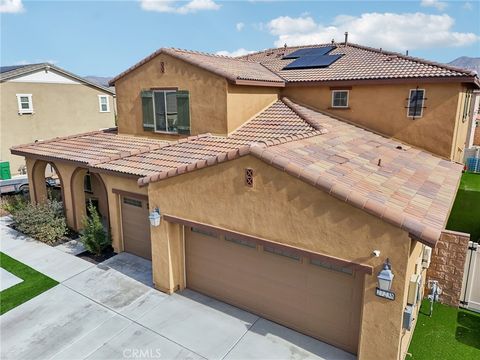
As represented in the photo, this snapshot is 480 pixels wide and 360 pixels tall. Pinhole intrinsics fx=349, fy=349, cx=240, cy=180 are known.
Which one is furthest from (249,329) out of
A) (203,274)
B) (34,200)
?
(34,200)

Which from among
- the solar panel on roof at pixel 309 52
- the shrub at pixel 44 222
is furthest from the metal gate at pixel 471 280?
the shrub at pixel 44 222

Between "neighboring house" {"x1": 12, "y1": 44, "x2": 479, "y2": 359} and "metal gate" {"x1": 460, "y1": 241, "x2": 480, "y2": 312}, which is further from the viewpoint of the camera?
"metal gate" {"x1": 460, "y1": 241, "x2": 480, "y2": 312}

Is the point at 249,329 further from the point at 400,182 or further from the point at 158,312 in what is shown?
the point at 400,182

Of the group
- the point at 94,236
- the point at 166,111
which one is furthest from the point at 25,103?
the point at 94,236

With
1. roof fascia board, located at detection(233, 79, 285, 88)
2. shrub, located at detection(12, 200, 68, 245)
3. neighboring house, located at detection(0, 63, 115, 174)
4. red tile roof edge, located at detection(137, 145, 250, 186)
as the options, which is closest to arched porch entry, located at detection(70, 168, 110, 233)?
shrub, located at detection(12, 200, 68, 245)

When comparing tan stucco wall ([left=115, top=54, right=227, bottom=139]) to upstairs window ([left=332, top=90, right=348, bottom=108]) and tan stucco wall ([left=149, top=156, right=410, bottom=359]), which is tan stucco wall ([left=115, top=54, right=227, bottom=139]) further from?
upstairs window ([left=332, top=90, right=348, bottom=108])

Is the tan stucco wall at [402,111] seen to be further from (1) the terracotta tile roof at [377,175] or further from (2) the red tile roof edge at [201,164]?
(2) the red tile roof edge at [201,164]
